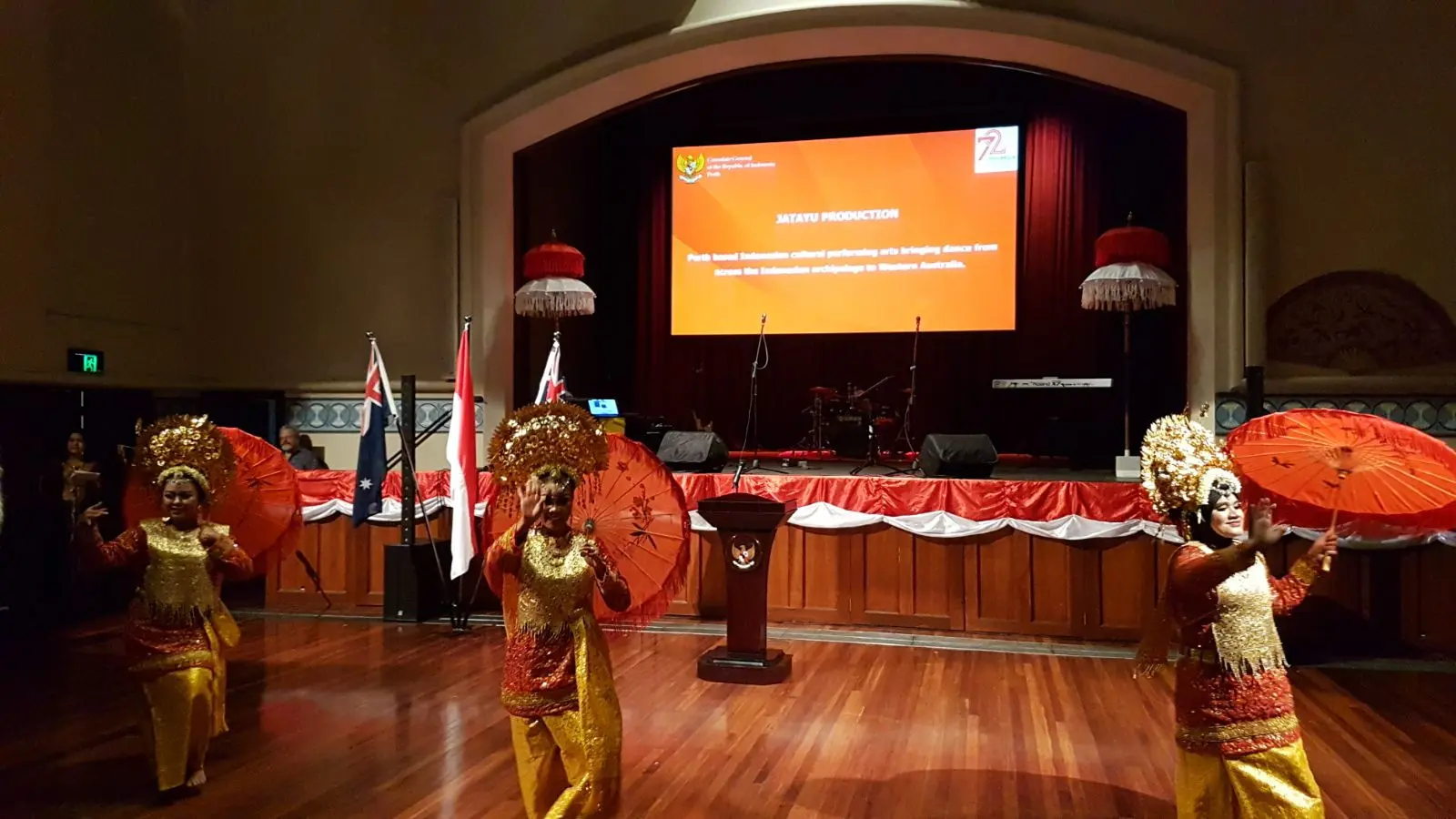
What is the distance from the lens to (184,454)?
346cm

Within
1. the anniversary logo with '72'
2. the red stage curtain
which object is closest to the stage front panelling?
the red stage curtain

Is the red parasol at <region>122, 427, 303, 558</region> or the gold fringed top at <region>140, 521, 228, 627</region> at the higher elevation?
the red parasol at <region>122, 427, 303, 558</region>

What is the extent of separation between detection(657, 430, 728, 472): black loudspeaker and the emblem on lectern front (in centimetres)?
170

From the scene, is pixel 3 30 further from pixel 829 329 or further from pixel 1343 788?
pixel 1343 788

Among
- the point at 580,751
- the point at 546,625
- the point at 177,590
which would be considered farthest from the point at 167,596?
the point at 580,751

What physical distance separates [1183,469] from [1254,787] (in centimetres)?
87

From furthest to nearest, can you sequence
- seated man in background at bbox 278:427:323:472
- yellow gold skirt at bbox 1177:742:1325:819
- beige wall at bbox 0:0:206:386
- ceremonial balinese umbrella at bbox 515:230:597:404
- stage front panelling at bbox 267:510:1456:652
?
ceremonial balinese umbrella at bbox 515:230:597:404 → seated man in background at bbox 278:427:323:472 → beige wall at bbox 0:0:206:386 → stage front panelling at bbox 267:510:1456:652 → yellow gold skirt at bbox 1177:742:1325:819

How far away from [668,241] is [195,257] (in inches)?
177

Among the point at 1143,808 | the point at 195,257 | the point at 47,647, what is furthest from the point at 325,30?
the point at 1143,808

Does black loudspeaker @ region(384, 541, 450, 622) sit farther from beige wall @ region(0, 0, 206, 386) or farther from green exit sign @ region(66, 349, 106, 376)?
beige wall @ region(0, 0, 206, 386)

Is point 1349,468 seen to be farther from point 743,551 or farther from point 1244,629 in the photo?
point 743,551

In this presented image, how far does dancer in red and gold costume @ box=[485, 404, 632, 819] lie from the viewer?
8.72 ft

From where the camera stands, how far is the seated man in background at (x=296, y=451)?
7.04m

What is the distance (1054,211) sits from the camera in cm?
884
